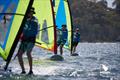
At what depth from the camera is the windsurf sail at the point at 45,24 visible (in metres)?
18.9

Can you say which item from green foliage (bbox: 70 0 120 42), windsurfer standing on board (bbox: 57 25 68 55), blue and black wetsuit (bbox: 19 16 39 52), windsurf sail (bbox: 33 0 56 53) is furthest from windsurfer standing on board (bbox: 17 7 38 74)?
green foliage (bbox: 70 0 120 42)

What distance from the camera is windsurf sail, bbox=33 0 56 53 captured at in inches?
744

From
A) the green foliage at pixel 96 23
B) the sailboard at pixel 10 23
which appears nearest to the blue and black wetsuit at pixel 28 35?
the sailboard at pixel 10 23

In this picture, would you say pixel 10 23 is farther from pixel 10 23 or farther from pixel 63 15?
pixel 63 15

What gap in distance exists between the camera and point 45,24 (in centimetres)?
1944

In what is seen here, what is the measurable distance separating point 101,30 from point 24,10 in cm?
15650

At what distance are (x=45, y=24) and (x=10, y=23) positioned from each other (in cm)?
528

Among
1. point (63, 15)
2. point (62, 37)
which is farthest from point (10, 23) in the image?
point (63, 15)

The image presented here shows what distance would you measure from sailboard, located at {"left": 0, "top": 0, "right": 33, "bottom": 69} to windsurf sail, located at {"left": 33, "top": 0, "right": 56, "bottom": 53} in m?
4.18

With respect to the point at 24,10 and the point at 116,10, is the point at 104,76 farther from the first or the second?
the point at 116,10

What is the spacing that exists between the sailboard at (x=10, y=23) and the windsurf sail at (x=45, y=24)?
13.7 feet

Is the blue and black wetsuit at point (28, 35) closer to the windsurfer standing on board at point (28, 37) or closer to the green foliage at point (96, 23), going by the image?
the windsurfer standing on board at point (28, 37)

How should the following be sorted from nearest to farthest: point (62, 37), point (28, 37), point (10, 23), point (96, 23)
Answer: point (28, 37)
point (10, 23)
point (62, 37)
point (96, 23)

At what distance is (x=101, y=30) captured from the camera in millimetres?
169125
